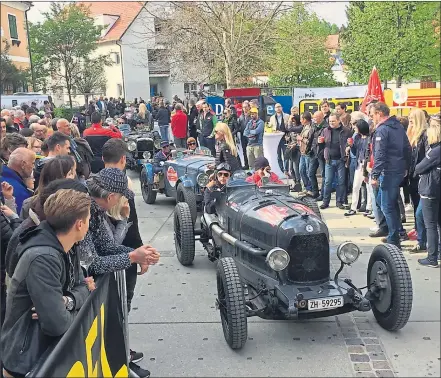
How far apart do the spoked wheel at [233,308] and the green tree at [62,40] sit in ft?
83.6

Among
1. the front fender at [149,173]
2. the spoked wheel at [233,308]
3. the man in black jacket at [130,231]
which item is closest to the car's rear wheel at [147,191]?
the front fender at [149,173]

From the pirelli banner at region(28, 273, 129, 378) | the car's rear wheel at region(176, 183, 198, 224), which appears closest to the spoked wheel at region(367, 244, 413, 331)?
the pirelli banner at region(28, 273, 129, 378)

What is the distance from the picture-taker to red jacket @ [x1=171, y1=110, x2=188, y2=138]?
14.1m

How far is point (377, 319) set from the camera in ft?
14.5

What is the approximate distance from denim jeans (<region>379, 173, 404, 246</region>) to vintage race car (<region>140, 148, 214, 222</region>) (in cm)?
229

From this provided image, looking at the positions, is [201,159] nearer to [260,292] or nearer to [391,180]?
[391,180]

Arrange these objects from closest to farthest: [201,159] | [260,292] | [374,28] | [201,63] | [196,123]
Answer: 1. [260,292]
2. [374,28]
3. [201,159]
4. [196,123]
5. [201,63]

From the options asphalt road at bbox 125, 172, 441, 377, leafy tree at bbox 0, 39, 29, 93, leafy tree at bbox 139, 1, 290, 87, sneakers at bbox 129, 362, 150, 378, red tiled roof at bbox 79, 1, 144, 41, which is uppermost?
red tiled roof at bbox 79, 1, 144, 41

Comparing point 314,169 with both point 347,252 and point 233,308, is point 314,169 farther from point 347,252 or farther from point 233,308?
point 233,308

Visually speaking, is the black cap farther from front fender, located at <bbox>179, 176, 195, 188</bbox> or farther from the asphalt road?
front fender, located at <bbox>179, 176, 195, 188</bbox>

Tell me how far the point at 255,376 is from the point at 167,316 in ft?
4.54

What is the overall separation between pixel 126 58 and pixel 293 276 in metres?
37.4

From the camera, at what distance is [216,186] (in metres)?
5.96

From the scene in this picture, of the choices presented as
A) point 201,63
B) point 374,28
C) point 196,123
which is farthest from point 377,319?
point 201,63
